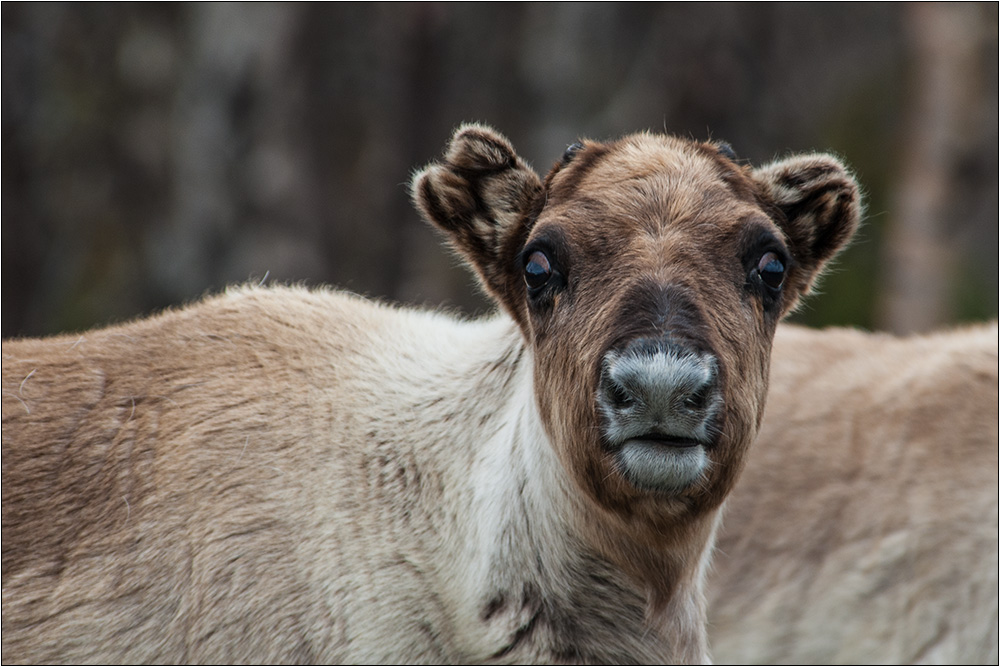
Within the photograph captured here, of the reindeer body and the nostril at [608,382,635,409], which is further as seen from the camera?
the reindeer body

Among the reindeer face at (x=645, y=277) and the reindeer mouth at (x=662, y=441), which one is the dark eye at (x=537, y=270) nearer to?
the reindeer face at (x=645, y=277)

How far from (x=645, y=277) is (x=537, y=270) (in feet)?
2.17

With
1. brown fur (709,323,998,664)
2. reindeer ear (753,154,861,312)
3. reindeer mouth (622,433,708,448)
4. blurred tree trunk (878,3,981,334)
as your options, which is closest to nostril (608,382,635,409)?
reindeer mouth (622,433,708,448)

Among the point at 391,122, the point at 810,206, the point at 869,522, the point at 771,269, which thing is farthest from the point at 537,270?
the point at 391,122

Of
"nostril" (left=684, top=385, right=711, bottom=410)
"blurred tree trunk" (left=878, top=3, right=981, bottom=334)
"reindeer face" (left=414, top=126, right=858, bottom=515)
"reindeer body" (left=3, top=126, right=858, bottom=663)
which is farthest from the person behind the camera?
"blurred tree trunk" (left=878, top=3, right=981, bottom=334)

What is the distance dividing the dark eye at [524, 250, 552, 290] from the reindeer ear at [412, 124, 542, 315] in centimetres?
40

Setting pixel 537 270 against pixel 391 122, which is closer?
pixel 537 270

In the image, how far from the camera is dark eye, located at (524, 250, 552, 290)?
5797 mm

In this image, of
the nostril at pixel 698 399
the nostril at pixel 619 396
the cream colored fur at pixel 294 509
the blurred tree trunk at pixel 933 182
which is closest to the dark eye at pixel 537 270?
the cream colored fur at pixel 294 509

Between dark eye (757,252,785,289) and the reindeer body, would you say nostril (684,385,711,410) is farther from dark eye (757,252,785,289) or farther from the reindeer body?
dark eye (757,252,785,289)

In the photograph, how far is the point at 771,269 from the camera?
19.0 feet

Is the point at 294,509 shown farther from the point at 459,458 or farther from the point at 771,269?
the point at 771,269

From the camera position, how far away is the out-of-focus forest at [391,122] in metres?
20.1

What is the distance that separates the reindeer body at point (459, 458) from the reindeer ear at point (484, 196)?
0.01 metres
